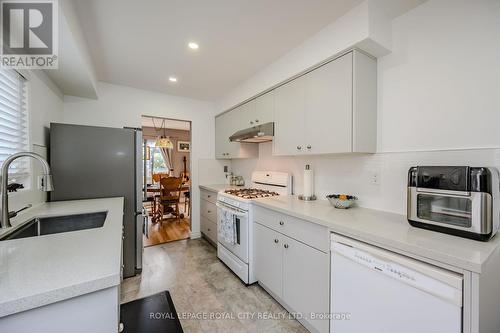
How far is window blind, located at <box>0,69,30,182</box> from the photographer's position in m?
1.49

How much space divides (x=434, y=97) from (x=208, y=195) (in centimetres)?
289

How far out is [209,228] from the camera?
3.32 m

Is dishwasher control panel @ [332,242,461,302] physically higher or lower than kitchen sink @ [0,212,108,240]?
lower

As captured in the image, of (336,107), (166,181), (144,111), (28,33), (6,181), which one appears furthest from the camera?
(166,181)

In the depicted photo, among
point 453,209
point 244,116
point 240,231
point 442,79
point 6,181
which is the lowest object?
point 240,231

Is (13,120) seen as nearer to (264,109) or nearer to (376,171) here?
(264,109)

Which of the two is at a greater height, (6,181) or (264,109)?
(264,109)

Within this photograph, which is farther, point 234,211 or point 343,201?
point 234,211

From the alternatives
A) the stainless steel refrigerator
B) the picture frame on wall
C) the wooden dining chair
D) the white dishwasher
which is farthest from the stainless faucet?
the picture frame on wall

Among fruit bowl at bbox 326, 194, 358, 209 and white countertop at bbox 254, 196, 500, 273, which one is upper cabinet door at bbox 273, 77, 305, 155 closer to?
fruit bowl at bbox 326, 194, 358, 209

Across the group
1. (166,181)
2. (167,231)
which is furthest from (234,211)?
(166,181)

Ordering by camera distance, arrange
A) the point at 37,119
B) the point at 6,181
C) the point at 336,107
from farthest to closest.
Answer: the point at 37,119 < the point at 336,107 < the point at 6,181

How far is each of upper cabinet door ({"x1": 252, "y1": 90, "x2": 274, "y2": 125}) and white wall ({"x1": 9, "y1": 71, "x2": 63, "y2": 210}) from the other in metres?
2.16

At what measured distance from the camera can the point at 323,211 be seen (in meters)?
1.72
